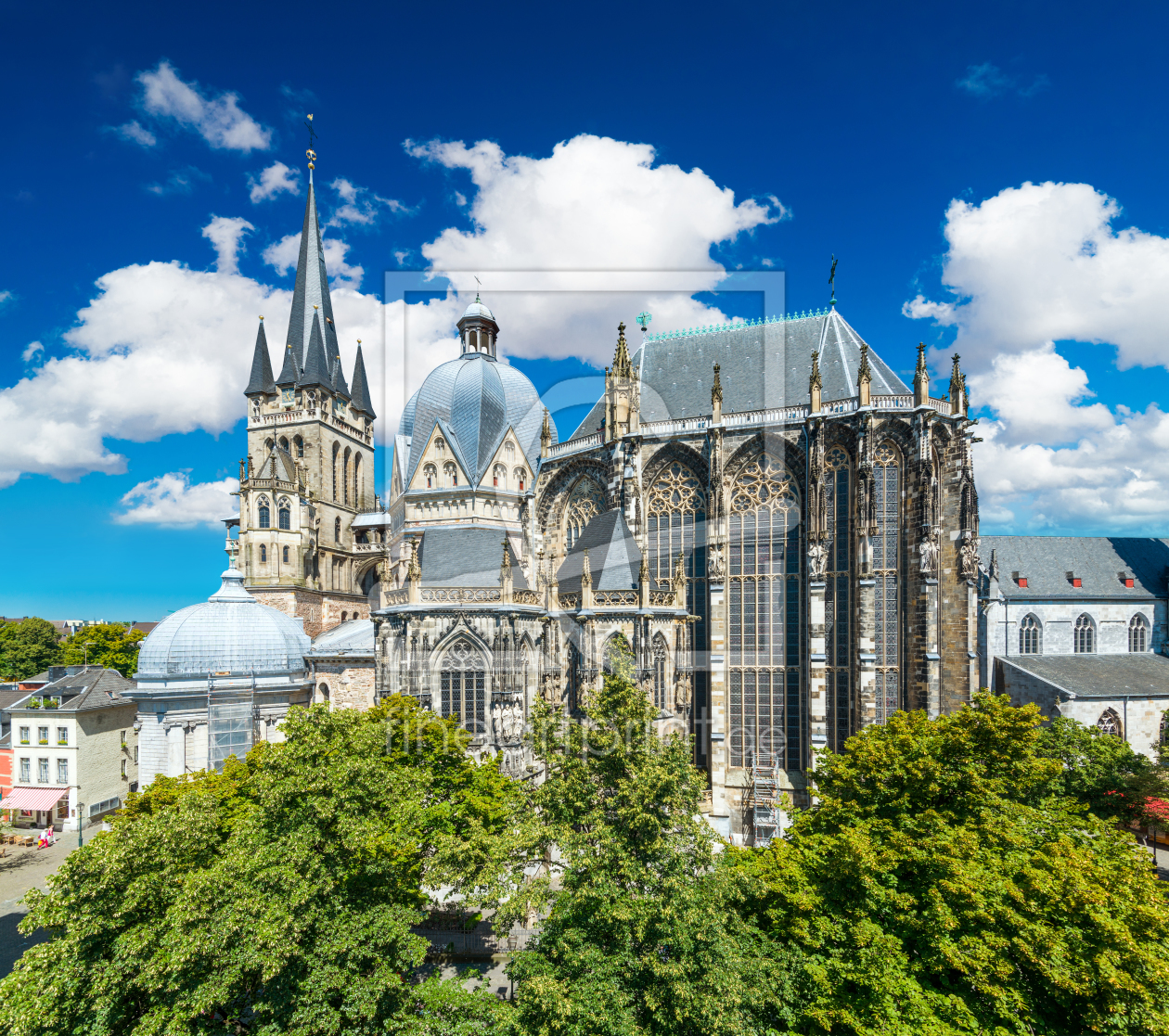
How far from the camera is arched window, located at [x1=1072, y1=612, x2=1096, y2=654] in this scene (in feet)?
137

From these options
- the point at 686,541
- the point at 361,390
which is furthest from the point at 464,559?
the point at 361,390

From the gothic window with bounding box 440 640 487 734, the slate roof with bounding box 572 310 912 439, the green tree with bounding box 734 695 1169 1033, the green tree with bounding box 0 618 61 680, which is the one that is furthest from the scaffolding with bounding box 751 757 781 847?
the green tree with bounding box 0 618 61 680

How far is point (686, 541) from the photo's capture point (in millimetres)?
30250

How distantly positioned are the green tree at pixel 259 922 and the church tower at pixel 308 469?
33.3 metres

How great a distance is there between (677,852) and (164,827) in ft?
35.6

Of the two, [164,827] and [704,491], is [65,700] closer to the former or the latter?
[164,827]

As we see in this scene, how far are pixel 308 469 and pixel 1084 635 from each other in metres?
59.2

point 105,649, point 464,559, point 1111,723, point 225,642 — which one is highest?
point 464,559

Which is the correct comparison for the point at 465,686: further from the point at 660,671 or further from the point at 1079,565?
the point at 1079,565

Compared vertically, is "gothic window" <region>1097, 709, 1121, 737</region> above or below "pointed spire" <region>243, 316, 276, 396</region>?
below

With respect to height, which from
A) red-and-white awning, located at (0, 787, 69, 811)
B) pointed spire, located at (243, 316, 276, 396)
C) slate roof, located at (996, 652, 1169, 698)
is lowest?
red-and-white awning, located at (0, 787, 69, 811)

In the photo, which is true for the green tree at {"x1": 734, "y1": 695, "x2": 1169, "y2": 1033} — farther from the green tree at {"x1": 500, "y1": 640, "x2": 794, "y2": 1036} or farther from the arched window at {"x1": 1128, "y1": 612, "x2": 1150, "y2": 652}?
the arched window at {"x1": 1128, "y1": 612, "x2": 1150, "y2": 652}

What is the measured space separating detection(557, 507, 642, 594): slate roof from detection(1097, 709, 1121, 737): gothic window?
95.5 ft

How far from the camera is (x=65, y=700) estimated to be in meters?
35.3
